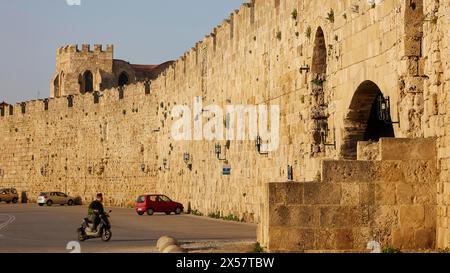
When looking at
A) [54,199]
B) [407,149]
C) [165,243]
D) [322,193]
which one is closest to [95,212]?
[165,243]

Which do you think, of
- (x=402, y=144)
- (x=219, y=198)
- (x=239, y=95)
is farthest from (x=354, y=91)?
(x=219, y=198)

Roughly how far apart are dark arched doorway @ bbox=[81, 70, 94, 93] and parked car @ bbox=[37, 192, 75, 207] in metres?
41.0

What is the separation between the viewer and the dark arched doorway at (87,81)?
98.9 metres

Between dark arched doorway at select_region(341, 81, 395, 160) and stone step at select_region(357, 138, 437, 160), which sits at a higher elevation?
dark arched doorway at select_region(341, 81, 395, 160)

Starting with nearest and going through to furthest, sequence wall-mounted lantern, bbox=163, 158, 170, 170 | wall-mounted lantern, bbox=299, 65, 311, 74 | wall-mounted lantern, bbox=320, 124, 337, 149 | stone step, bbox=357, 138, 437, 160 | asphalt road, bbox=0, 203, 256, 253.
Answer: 1. stone step, bbox=357, 138, 437, 160
2. asphalt road, bbox=0, 203, 256, 253
3. wall-mounted lantern, bbox=320, 124, 337, 149
4. wall-mounted lantern, bbox=299, 65, 311, 74
5. wall-mounted lantern, bbox=163, 158, 170, 170

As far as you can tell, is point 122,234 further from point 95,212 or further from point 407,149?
point 407,149

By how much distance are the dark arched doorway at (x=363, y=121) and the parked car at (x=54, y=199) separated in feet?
125

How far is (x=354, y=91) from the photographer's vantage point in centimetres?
2095

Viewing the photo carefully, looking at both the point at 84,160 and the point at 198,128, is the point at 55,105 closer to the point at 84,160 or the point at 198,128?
the point at 84,160

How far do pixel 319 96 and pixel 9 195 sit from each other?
42.6 meters

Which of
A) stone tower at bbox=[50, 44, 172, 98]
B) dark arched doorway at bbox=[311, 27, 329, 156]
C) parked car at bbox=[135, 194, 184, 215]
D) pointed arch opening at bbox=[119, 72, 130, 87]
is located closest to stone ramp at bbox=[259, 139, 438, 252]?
dark arched doorway at bbox=[311, 27, 329, 156]

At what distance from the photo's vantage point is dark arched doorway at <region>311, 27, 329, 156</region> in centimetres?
2391

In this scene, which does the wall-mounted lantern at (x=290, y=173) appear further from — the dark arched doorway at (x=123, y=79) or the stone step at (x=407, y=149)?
the dark arched doorway at (x=123, y=79)

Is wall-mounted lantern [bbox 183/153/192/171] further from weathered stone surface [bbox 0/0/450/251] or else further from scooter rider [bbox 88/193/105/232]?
scooter rider [bbox 88/193/105/232]
